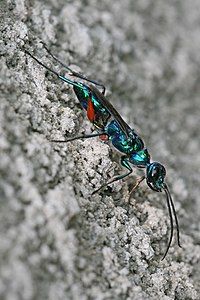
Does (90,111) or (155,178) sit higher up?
(90,111)

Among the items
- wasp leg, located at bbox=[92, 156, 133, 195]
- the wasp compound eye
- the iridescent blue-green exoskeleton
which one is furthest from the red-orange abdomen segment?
the wasp compound eye

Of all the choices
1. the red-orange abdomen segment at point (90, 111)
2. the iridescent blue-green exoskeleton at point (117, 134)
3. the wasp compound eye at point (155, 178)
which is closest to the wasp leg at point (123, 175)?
the iridescent blue-green exoskeleton at point (117, 134)

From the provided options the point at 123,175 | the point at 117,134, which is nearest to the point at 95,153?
the point at 123,175

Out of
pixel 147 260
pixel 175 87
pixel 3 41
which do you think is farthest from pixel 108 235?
pixel 175 87

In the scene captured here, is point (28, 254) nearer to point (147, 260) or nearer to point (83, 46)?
point (147, 260)

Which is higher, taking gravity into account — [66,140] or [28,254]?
[66,140]

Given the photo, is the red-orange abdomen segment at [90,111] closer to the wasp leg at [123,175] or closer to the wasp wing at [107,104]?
the wasp wing at [107,104]

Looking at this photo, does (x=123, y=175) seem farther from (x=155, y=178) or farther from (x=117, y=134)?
(x=117, y=134)
